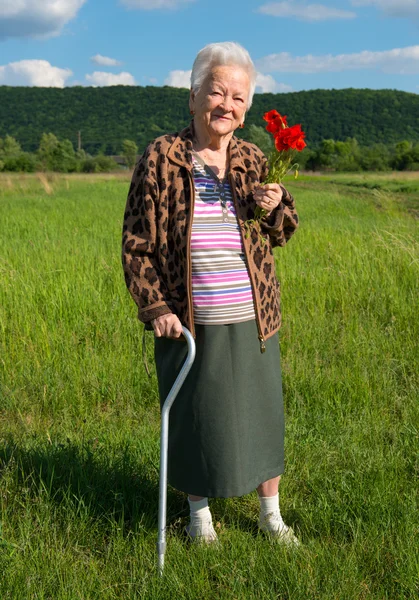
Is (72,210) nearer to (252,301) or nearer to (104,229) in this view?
(104,229)

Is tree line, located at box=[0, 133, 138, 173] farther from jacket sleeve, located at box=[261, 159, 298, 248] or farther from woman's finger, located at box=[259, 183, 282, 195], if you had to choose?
woman's finger, located at box=[259, 183, 282, 195]

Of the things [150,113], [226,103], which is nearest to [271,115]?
[226,103]

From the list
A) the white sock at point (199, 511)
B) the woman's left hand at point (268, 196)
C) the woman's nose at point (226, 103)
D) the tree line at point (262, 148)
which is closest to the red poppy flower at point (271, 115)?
the woman's nose at point (226, 103)

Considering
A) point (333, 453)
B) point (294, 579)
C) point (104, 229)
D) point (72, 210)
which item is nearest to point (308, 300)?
point (333, 453)

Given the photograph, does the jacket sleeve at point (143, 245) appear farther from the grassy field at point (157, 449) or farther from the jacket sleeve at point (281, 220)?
the grassy field at point (157, 449)

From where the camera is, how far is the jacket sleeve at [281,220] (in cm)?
203

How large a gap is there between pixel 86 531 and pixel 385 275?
3.56 metres

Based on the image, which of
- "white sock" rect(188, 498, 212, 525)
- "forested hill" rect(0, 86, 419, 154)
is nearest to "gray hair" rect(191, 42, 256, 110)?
"white sock" rect(188, 498, 212, 525)

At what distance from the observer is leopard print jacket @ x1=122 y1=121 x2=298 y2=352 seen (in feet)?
6.36

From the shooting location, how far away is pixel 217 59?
6.20 feet

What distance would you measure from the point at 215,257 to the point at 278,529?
104cm

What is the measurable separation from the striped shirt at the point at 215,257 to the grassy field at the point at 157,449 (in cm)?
84

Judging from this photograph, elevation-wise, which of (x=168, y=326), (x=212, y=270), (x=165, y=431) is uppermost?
→ (x=212, y=270)

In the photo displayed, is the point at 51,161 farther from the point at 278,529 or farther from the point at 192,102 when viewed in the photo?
the point at 278,529
